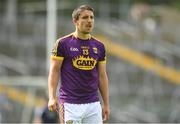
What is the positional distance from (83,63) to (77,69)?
0.36ft

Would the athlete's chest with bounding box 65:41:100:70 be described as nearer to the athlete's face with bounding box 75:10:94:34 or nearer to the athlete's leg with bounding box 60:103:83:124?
the athlete's face with bounding box 75:10:94:34

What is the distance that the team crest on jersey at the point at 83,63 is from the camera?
37.4 ft

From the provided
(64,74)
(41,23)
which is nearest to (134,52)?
(41,23)

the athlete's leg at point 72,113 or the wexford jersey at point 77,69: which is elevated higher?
the wexford jersey at point 77,69

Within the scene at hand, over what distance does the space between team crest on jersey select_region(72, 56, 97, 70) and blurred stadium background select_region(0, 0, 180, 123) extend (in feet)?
44.1

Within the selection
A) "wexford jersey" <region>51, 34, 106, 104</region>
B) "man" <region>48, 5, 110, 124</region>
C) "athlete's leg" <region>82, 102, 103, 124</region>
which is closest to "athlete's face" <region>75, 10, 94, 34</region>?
"man" <region>48, 5, 110, 124</region>

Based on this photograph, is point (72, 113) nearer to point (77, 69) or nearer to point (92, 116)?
point (92, 116)

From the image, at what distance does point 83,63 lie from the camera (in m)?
11.4

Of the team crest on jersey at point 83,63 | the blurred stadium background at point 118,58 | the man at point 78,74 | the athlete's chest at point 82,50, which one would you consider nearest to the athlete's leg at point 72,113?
the man at point 78,74

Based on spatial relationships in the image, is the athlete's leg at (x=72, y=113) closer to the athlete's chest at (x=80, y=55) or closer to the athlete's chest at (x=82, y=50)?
the athlete's chest at (x=80, y=55)

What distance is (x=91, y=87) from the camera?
11438 mm

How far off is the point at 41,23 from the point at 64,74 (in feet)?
68.4

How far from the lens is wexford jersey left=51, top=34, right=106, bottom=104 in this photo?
1140 cm

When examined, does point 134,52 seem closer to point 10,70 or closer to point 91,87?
point 10,70
